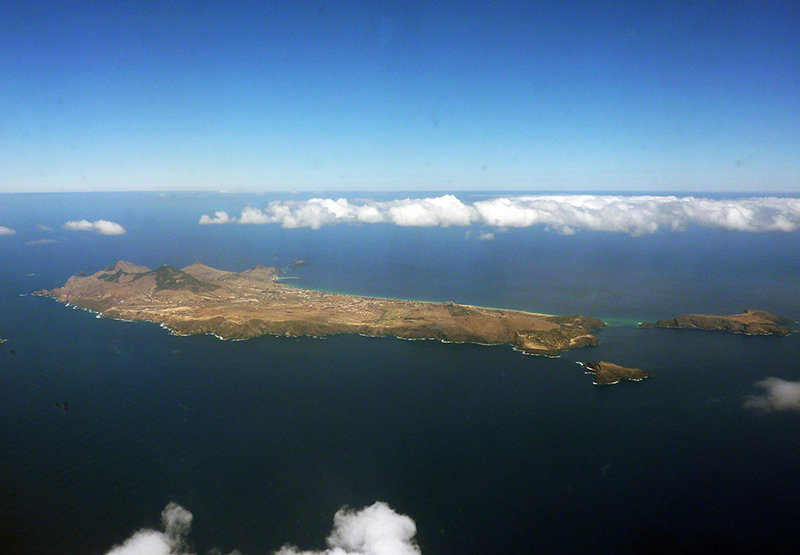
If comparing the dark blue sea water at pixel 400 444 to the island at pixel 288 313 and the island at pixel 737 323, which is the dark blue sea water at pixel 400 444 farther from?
the island at pixel 288 313

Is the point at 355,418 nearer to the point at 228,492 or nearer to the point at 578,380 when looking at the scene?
the point at 228,492

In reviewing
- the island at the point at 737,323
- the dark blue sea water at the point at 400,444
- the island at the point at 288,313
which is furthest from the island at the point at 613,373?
the island at the point at 737,323

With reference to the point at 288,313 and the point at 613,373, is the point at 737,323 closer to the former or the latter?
the point at 613,373

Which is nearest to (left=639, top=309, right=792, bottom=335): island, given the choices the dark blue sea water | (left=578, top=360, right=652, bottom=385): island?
the dark blue sea water

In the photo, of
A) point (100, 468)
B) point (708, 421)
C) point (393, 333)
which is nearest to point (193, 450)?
point (100, 468)

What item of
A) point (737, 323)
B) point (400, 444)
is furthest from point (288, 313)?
point (737, 323)

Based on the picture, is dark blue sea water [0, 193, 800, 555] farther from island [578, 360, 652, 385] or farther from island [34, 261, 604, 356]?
island [34, 261, 604, 356]
